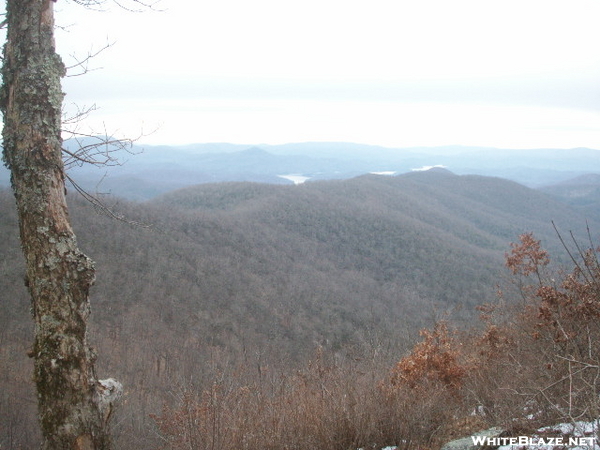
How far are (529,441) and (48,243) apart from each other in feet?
11.5

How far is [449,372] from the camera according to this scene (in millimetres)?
4918

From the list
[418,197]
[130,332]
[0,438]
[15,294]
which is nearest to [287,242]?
[130,332]

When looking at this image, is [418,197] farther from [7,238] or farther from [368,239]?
[7,238]

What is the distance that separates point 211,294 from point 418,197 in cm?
8282

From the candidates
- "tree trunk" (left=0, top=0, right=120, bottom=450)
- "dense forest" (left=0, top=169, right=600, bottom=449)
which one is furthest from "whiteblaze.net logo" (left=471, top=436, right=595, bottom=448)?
"tree trunk" (left=0, top=0, right=120, bottom=450)

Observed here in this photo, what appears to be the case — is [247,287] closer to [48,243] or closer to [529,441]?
[48,243]

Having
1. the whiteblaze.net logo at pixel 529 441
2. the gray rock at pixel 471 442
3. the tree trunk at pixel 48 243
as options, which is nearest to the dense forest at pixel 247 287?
the gray rock at pixel 471 442

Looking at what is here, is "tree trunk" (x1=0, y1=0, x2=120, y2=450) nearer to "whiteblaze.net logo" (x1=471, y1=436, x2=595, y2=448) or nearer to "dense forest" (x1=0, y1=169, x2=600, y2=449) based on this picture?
"dense forest" (x1=0, y1=169, x2=600, y2=449)

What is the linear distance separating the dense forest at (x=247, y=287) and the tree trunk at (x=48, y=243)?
6.80ft

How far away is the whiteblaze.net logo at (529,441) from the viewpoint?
274 cm

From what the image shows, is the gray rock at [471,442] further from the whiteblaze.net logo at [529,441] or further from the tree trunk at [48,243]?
the tree trunk at [48,243]

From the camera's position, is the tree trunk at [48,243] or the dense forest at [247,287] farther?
the dense forest at [247,287]

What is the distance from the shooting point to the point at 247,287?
1831 inches

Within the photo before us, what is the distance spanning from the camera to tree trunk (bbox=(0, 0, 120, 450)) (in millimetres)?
2836
